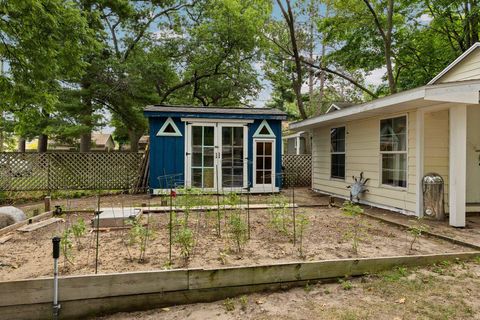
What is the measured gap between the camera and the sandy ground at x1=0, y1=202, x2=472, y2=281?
304cm

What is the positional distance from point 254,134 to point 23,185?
22.7ft

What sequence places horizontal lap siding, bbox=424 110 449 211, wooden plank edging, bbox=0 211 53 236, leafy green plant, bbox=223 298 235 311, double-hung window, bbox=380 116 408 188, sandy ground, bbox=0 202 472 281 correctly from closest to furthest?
leafy green plant, bbox=223 298 235 311, sandy ground, bbox=0 202 472 281, wooden plank edging, bbox=0 211 53 236, horizontal lap siding, bbox=424 110 449 211, double-hung window, bbox=380 116 408 188

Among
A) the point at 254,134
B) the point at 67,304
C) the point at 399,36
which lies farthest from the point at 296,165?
the point at 67,304

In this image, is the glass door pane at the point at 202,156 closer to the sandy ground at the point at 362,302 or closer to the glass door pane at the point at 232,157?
the glass door pane at the point at 232,157

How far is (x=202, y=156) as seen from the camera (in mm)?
8367

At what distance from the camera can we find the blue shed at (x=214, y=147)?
822cm

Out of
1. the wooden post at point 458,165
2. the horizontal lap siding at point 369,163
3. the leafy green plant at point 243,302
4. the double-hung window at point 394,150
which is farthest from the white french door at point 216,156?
the leafy green plant at point 243,302

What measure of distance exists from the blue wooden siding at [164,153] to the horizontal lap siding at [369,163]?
14.2ft

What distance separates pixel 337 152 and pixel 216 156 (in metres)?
3.44

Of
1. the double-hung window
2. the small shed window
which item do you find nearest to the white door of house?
the small shed window

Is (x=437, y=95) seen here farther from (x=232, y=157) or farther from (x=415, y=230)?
(x=232, y=157)

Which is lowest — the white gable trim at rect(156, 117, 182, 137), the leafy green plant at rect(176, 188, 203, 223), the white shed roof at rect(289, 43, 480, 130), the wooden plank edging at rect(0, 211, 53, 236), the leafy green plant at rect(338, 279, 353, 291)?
the leafy green plant at rect(338, 279, 353, 291)

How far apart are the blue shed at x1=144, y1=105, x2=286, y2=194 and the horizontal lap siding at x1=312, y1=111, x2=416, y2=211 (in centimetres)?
164

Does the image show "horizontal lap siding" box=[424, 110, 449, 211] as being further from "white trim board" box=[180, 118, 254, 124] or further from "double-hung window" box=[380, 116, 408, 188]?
"white trim board" box=[180, 118, 254, 124]
